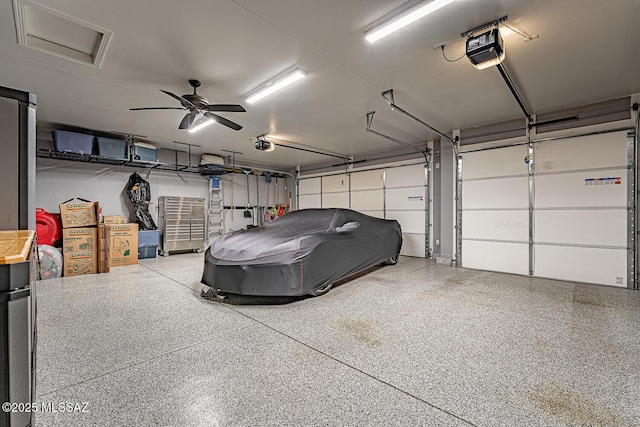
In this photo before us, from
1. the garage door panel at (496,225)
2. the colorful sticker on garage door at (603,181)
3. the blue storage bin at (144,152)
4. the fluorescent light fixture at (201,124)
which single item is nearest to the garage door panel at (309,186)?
the fluorescent light fixture at (201,124)

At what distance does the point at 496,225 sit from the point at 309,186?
585 centimetres

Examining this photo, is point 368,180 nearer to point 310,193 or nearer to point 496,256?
point 310,193

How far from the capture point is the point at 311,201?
31.0ft

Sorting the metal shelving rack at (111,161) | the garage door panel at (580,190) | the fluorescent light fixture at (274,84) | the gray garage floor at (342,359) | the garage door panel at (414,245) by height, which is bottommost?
the gray garage floor at (342,359)

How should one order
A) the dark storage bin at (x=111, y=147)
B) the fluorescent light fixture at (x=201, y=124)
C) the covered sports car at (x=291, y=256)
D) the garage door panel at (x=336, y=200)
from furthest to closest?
the garage door panel at (x=336, y=200) < the dark storage bin at (x=111, y=147) < the fluorescent light fixture at (x=201, y=124) < the covered sports car at (x=291, y=256)

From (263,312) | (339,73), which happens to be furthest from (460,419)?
(339,73)

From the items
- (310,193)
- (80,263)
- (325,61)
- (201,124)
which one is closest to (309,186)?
(310,193)

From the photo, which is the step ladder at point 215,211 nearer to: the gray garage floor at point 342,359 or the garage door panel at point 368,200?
the garage door panel at point 368,200

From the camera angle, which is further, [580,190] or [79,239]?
[79,239]

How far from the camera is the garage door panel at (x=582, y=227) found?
4100mm

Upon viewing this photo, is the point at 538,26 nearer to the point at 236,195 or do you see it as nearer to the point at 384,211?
the point at 384,211

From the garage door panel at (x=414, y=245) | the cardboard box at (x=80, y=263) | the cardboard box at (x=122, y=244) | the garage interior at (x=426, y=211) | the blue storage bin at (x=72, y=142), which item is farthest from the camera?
the garage door panel at (x=414, y=245)

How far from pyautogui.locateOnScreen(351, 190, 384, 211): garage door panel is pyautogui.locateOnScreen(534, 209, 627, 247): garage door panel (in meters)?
3.50

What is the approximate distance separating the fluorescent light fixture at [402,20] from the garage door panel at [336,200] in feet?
19.3
